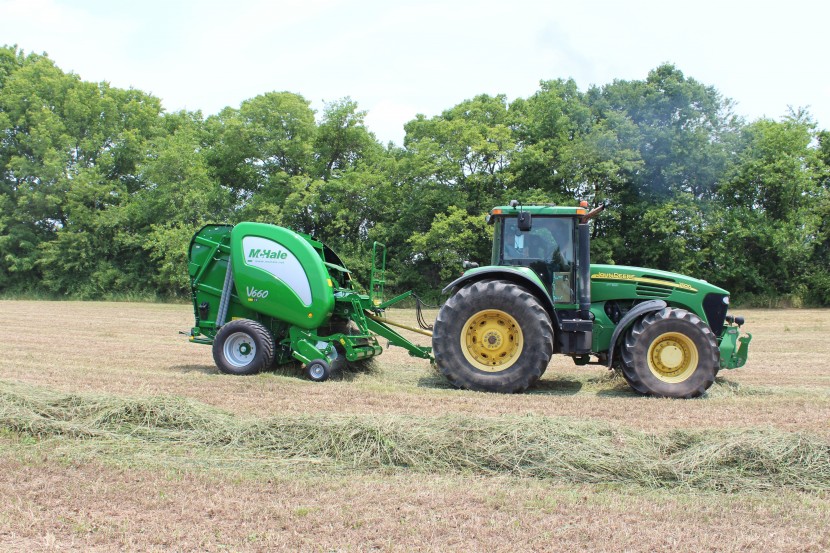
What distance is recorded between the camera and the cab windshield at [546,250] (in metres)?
8.21

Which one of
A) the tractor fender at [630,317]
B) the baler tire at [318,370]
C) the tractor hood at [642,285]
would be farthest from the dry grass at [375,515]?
the tractor hood at [642,285]

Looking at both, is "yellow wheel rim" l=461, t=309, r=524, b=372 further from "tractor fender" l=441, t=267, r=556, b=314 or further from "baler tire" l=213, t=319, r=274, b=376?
"baler tire" l=213, t=319, r=274, b=376

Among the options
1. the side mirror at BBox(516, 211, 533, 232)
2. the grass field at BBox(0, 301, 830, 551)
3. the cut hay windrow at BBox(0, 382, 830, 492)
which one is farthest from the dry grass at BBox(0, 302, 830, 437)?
the side mirror at BBox(516, 211, 533, 232)

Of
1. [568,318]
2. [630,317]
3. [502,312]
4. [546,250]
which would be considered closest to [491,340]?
[502,312]

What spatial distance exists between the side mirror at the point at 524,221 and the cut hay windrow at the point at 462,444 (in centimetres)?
287

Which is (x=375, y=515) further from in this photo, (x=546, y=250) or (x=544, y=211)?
(x=544, y=211)

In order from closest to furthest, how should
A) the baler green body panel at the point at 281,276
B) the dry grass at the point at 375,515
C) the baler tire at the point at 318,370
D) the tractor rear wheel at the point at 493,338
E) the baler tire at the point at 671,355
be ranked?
the dry grass at the point at 375,515 < the baler tire at the point at 671,355 < the tractor rear wheel at the point at 493,338 < the baler tire at the point at 318,370 < the baler green body panel at the point at 281,276

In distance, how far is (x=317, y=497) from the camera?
4203mm

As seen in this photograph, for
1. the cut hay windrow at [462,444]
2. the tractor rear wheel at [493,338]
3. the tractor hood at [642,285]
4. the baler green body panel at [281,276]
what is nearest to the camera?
the cut hay windrow at [462,444]

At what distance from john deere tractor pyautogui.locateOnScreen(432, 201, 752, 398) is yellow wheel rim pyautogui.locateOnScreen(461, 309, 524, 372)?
0.01 meters

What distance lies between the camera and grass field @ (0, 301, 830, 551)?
143 inches

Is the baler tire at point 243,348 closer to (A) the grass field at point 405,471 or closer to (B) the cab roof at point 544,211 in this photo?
(A) the grass field at point 405,471

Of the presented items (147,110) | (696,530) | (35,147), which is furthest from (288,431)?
(147,110)

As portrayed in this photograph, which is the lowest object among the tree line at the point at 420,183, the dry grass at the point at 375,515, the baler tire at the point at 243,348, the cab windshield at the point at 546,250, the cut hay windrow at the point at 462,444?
the dry grass at the point at 375,515
